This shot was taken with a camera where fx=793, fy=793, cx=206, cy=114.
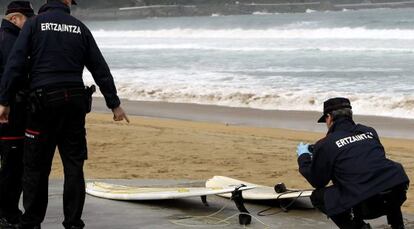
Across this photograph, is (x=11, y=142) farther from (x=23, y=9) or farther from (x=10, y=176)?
(x=23, y=9)

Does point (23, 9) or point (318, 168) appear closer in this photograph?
point (318, 168)

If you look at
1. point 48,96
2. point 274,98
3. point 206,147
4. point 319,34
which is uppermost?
point 48,96

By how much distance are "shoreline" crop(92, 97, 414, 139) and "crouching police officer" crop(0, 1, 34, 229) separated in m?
8.38

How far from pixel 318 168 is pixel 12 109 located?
199 cm

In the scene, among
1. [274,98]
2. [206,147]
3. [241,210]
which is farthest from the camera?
[274,98]

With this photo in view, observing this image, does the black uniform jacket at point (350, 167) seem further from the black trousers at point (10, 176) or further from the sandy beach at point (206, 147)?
the sandy beach at point (206, 147)

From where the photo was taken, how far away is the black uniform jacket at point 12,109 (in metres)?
5.17

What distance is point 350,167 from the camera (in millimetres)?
4668

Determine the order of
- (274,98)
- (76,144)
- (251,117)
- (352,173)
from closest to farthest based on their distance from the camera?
(352,173)
(76,144)
(251,117)
(274,98)

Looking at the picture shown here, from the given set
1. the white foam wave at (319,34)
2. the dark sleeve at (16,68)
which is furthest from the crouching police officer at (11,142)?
the white foam wave at (319,34)

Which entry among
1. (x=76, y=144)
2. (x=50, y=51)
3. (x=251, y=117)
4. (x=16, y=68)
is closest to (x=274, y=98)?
(x=251, y=117)

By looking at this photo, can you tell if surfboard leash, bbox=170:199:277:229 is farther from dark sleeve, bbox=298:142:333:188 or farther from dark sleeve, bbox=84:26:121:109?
dark sleeve, bbox=84:26:121:109

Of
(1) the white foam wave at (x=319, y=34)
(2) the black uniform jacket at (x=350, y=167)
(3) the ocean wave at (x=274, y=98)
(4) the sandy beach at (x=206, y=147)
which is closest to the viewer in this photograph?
(2) the black uniform jacket at (x=350, y=167)

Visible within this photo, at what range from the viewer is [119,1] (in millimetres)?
140875
